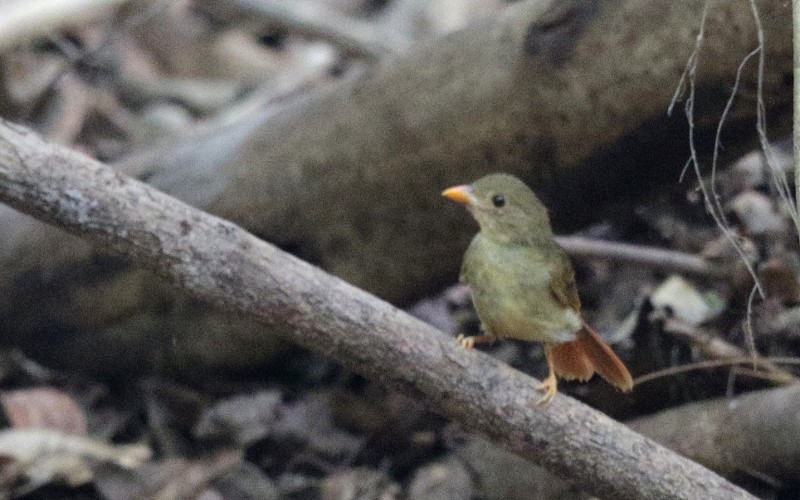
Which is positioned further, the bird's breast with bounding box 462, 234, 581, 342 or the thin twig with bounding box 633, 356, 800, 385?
the thin twig with bounding box 633, 356, 800, 385

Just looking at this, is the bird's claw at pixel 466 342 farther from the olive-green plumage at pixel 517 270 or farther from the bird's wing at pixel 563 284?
the bird's wing at pixel 563 284

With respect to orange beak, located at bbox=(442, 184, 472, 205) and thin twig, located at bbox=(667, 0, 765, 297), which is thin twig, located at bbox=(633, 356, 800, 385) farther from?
orange beak, located at bbox=(442, 184, 472, 205)

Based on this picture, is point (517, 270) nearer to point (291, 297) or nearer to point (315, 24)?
point (291, 297)

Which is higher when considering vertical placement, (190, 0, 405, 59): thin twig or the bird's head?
(190, 0, 405, 59): thin twig

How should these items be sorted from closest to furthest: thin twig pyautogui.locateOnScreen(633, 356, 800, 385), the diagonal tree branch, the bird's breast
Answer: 1. the diagonal tree branch
2. the bird's breast
3. thin twig pyautogui.locateOnScreen(633, 356, 800, 385)

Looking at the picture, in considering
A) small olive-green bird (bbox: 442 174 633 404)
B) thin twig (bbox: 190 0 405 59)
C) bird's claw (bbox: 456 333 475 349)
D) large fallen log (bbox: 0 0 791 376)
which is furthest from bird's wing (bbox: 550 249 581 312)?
thin twig (bbox: 190 0 405 59)

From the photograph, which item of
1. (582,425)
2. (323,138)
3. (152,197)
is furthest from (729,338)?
(152,197)

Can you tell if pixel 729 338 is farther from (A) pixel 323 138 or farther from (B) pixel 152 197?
(B) pixel 152 197

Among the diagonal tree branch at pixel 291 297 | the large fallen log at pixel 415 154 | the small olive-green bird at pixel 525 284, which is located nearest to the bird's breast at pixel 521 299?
the small olive-green bird at pixel 525 284
